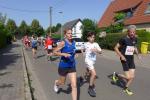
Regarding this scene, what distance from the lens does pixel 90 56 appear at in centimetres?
1066

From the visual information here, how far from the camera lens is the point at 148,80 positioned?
12555 millimetres

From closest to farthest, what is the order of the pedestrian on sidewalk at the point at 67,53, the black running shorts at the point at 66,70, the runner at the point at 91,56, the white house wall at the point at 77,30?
the pedestrian on sidewalk at the point at 67,53
the black running shorts at the point at 66,70
the runner at the point at 91,56
the white house wall at the point at 77,30

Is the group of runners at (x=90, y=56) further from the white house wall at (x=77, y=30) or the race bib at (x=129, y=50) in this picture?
the white house wall at (x=77, y=30)

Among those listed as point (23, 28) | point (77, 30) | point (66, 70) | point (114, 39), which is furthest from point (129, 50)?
point (23, 28)

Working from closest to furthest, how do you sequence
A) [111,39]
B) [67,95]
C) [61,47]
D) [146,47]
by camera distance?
[61,47] → [67,95] → [146,47] → [111,39]

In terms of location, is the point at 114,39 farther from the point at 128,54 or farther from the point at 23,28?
the point at 23,28

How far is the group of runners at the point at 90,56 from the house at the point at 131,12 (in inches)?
1112

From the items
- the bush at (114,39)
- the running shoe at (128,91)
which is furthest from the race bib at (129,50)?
the bush at (114,39)

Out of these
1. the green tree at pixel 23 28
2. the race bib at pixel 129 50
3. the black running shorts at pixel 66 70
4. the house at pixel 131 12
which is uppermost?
the house at pixel 131 12

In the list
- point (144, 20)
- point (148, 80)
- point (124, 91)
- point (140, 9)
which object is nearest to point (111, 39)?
point (144, 20)

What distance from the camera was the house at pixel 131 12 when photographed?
39.4 metres

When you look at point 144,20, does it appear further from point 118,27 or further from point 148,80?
point 148,80

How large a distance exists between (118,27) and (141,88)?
3232cm

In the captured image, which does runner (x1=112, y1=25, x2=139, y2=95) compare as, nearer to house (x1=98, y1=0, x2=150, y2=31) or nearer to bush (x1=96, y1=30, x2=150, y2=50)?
bush (x1=96, y1=30, x2=150, y2=50)
